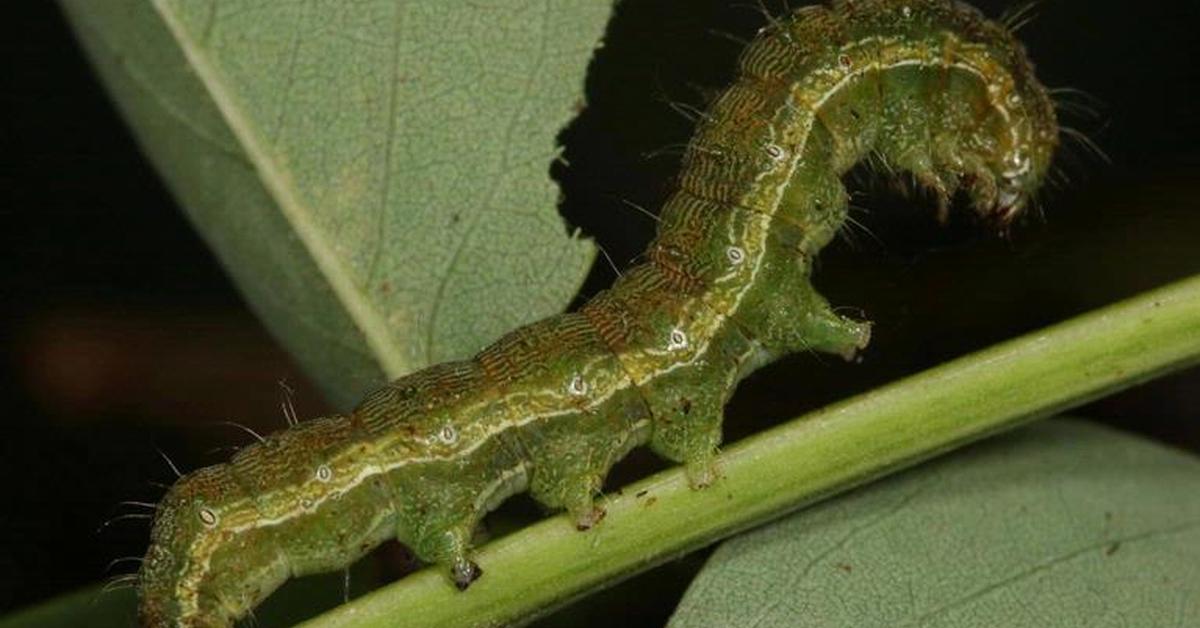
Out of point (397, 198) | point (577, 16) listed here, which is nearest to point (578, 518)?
point (397, 198)

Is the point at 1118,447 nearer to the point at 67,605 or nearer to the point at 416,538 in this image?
the point at 416,538

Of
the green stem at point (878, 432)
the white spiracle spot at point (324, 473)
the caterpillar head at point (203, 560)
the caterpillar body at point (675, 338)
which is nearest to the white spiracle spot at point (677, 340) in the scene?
the caterpillar body at point (675, 338)

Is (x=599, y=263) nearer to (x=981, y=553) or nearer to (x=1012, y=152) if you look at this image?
(x=1012, y=152)

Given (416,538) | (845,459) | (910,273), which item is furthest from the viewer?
(910,273)

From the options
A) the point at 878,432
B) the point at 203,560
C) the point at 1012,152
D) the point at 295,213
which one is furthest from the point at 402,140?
the point at 1012,152

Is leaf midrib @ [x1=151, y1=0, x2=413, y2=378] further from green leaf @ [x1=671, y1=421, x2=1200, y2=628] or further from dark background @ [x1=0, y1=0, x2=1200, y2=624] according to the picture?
green leaf @ [x1=671, y1=421, x2=1200, y2=628]

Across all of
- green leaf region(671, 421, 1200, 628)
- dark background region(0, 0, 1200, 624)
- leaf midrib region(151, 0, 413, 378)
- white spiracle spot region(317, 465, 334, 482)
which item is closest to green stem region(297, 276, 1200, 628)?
green leaf region(671, 421, 1200, 628)
